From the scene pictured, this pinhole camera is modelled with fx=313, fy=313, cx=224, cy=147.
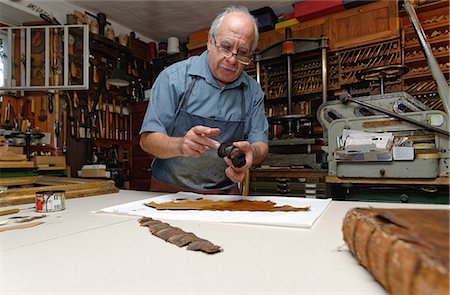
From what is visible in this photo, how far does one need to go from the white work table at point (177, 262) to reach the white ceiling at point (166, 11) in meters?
3.77

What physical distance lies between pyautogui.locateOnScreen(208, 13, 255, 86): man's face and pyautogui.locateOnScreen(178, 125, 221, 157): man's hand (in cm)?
55

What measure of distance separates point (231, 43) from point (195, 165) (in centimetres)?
65

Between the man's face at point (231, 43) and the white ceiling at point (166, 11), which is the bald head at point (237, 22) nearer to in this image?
the man's face at point (231, 43)

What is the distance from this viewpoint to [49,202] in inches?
42.0

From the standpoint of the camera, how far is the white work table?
461 millimetres

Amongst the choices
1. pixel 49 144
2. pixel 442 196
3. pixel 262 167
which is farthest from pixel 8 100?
pixel 442 196

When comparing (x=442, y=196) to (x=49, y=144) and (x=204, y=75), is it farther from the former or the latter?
(x=49, y=144)

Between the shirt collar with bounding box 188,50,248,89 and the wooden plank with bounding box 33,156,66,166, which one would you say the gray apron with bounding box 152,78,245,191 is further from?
the wooden plank with bounding box 33,156,66,166

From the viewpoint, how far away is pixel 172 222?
0.88m

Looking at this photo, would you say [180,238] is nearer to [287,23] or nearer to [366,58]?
[366,58]

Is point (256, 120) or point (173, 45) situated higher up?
point (173, 45)

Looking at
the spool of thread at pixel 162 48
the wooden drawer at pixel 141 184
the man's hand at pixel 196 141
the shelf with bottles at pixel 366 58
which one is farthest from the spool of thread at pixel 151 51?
the man's hand at pixel 196 141

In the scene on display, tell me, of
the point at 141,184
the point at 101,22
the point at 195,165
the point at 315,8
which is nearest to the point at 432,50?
the point at 315,8

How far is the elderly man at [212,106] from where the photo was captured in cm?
157
